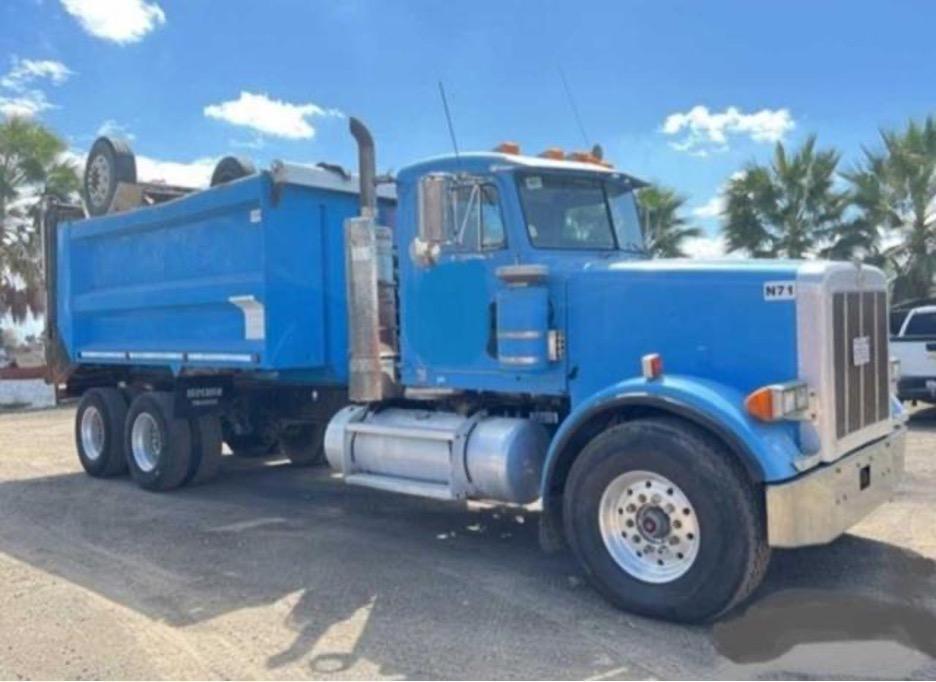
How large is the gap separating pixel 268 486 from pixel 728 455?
569 centimetres

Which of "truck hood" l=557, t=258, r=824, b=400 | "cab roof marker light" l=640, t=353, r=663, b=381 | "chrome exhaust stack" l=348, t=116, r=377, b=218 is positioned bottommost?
"cab roof marker light" l=640, t=353, r=663, b=381

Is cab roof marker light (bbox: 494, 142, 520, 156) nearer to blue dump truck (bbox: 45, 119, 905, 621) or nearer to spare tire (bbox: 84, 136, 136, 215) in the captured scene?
blue dump truck (bbox: 45, 119, 905, 621)

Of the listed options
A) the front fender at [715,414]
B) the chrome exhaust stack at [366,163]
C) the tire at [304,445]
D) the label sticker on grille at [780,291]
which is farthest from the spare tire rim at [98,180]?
the label sticker on grille at [780,291]

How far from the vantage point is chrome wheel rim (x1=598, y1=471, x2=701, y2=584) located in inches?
190

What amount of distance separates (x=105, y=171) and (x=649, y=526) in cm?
741

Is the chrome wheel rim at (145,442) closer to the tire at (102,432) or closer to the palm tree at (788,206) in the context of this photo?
the tire at (102,432)

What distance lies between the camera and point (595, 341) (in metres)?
5.56

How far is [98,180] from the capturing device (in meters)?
9.80

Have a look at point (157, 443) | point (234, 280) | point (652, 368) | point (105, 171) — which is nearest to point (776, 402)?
point (652, 368)

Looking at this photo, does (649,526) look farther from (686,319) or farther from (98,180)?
(98,180)

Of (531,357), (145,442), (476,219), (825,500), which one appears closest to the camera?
(825,500)

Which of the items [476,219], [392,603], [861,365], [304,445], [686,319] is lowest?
[392,603]

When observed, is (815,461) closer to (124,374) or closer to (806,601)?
(806,601)

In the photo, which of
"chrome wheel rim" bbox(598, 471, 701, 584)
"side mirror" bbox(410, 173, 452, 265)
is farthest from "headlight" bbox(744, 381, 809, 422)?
"side mirror" bbox(410, 173, 452, 265)
